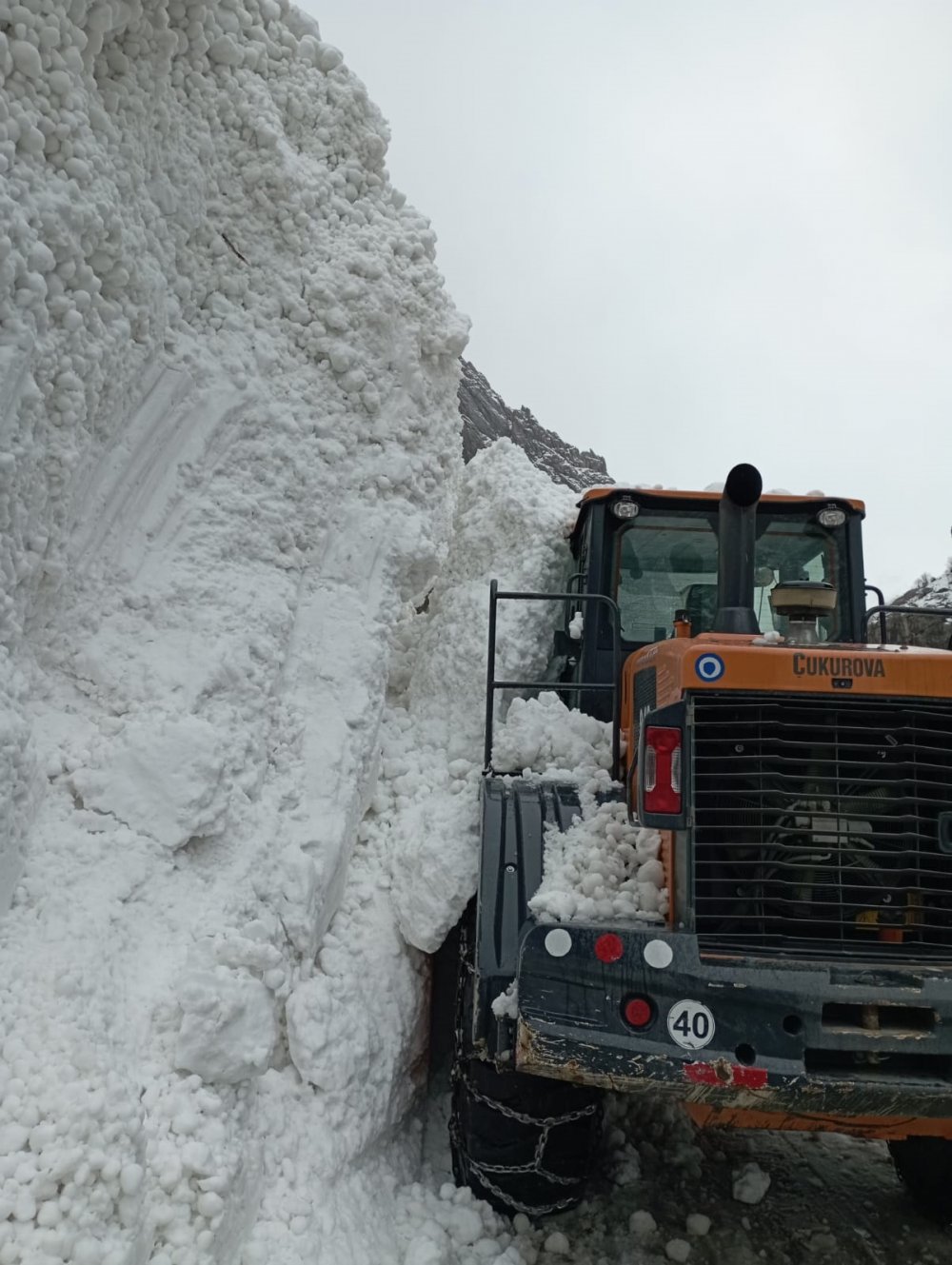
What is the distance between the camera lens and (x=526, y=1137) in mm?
3428

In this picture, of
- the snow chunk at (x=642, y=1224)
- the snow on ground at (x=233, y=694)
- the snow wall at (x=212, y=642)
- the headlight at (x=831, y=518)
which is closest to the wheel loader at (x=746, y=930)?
the snow chunk at (x=642, y=1224)

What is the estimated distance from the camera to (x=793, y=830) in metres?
2.78

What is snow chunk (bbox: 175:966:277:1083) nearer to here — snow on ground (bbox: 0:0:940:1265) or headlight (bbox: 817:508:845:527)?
snow on ground (bbox: 0:0:940:1265)

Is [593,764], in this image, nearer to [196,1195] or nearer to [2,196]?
[196,1195]

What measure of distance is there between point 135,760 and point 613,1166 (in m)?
2.46

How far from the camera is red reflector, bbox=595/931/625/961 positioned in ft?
8.83


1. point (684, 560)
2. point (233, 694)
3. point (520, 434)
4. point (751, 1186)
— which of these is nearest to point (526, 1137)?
point (751, 1186)

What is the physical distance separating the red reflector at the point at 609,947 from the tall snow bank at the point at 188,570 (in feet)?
3.74

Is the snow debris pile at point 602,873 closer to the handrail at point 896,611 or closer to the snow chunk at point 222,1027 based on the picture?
the snow chunk at point 222,1027

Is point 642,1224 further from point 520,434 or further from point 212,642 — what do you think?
point 520,434

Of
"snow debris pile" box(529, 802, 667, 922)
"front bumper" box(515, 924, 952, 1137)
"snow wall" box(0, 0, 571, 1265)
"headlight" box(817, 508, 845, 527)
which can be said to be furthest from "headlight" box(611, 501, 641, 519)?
"front bumper" box(515, 924, 952, 1137)

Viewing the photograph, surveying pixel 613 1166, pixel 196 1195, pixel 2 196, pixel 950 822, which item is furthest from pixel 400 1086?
pixel 2 196

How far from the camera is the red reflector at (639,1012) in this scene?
2.65 metres

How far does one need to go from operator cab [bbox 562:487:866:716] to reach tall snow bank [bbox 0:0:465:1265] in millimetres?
857
